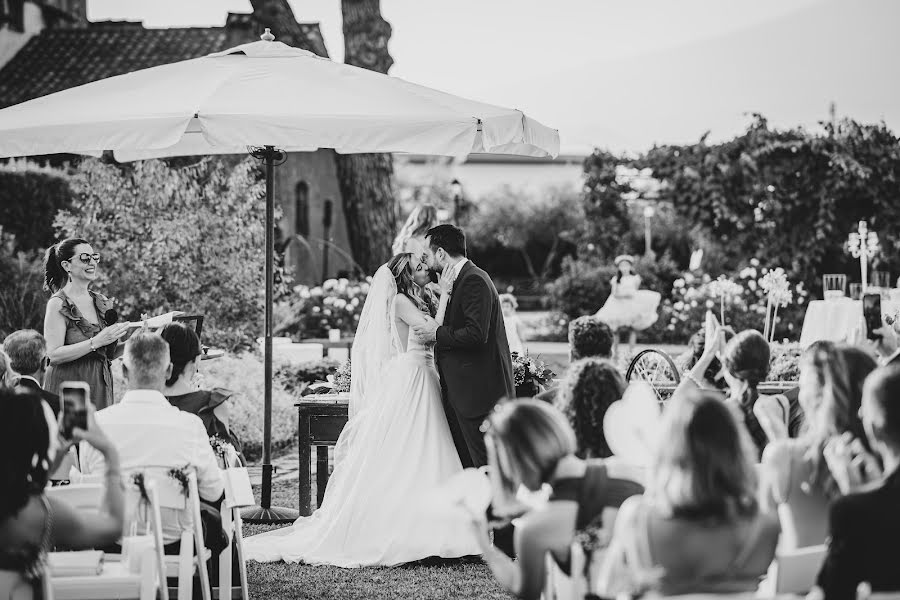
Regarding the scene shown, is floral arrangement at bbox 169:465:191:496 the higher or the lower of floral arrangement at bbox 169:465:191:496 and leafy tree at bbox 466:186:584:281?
the lower

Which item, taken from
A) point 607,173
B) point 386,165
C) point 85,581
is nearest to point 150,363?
point 85,581

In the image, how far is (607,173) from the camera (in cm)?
2153

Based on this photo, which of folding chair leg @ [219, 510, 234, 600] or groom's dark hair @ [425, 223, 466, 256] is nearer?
folding chair leg @ [219, 510, 234, 600]

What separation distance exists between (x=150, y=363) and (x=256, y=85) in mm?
2665

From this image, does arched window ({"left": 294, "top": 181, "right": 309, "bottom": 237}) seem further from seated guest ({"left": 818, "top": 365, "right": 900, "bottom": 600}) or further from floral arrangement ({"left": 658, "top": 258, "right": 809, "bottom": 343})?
seated guest ({"left": 818, "top": 365, "right": 900, "bottom": 600})

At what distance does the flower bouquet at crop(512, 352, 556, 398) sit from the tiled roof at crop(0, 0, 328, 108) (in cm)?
1597

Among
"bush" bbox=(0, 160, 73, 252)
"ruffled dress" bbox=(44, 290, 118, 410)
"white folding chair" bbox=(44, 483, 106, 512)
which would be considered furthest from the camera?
"bush" bbox=(0, 160, 73, 252)

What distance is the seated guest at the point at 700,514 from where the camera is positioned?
2.86 meters

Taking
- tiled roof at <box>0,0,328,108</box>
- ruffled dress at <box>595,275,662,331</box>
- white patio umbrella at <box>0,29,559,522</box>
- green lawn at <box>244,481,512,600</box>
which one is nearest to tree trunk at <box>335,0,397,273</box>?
tiled roof at <box>0,0,328,108</box>

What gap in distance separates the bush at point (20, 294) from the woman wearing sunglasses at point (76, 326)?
6595mm

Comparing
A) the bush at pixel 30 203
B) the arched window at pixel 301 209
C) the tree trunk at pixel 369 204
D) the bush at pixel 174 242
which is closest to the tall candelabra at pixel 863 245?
the bush at pixel 174 242

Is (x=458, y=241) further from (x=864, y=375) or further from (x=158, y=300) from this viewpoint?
(x=158, y=300)

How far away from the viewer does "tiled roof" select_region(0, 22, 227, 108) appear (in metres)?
23.6

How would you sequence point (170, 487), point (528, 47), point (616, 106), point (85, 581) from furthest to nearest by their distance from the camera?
point (616, 106) → point (528, 47) → point (170, 487) → point (85, 581)
